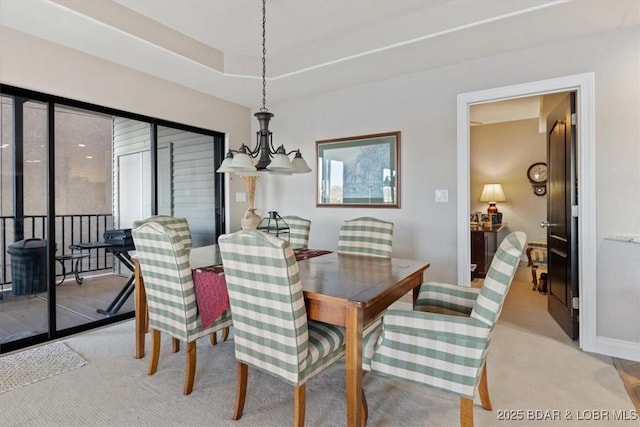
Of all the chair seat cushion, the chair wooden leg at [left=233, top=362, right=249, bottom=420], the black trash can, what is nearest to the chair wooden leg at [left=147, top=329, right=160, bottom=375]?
the chair wooden leg at [left=233, top=362, right=249, bottom=420]

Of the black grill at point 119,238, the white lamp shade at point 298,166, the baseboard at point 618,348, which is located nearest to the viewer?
the white lamp shade at point 298,166

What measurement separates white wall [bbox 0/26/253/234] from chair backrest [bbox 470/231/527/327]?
3.40m

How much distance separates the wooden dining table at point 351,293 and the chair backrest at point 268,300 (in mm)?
Answer: 153

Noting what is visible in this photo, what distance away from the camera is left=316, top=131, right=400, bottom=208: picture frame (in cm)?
359

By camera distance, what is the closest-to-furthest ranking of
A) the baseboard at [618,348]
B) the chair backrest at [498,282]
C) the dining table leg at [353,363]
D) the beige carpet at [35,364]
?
1. the chair backrest at [498,282]
2. the dining table leg at [353,363]
3. the beige carpet at [35,364]
4. the baseboard at [618,348]

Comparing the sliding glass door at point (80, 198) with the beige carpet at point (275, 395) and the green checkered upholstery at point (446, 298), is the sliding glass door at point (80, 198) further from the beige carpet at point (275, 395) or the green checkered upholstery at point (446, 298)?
the green checkered upholstery at point (446, 298)

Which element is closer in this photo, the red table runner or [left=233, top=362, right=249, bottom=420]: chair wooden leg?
[left=233, top=362, right=249, bottom=420]: chair wooden leg

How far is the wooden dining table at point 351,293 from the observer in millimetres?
1545

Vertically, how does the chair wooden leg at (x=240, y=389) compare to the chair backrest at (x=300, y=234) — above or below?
below

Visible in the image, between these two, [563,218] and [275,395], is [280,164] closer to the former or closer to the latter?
[275,395]

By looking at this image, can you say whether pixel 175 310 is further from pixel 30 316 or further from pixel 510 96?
pixel 510 96

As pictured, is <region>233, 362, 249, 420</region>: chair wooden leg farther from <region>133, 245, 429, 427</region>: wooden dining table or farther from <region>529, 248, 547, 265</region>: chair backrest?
<region>529, 248, 547, 265</region>: chair backrest

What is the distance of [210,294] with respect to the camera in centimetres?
200

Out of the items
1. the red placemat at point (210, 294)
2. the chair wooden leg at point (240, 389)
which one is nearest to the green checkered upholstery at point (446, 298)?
the chair wooden leg at point (240, 389)
